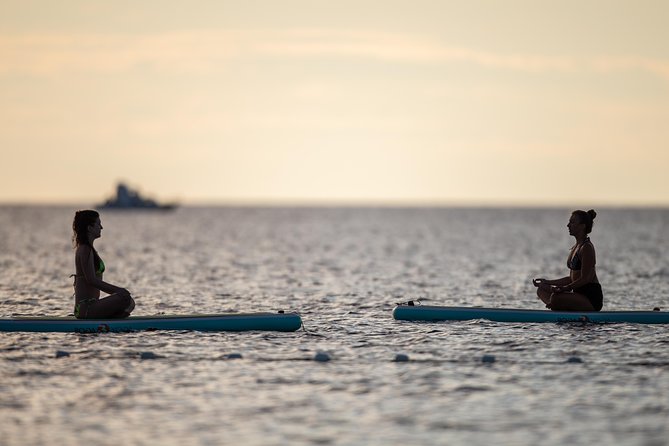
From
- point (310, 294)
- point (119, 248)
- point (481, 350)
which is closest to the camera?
point (481, 350)

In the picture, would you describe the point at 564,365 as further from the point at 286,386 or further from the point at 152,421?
the point at 152,421

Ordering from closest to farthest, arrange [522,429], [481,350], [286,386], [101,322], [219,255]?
[522,429], [286,386], [481,350], [101,322], [219,255]

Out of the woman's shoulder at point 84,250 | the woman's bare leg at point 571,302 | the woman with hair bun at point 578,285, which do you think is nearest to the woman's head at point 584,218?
the woman with hair bun at point 578,285

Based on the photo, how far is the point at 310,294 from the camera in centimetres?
3256

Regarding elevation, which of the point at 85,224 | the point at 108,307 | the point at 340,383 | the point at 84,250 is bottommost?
the point at 340,383

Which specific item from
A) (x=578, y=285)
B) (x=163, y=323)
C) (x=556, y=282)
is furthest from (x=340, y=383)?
(x=578, y=285)

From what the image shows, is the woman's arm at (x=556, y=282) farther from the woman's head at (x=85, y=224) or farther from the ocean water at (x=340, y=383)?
the woman's head at (x=85, y=224)

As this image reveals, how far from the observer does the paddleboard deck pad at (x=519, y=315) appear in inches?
864

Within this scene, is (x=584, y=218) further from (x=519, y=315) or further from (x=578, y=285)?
(x=519, y=315)

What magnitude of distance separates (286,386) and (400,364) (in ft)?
8.55

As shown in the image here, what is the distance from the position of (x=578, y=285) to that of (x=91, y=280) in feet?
32.2

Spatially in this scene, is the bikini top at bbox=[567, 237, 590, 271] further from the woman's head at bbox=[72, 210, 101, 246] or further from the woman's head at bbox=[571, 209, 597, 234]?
the woman's head at bbox=[72, 210, 101, 246]

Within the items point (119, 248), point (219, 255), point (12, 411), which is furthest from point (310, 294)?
point (119, 248)

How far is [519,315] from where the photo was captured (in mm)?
22453
